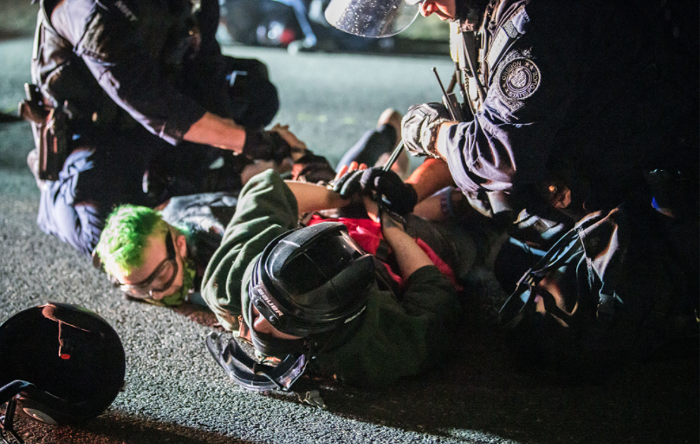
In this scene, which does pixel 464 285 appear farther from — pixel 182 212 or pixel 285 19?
pixel 285 19

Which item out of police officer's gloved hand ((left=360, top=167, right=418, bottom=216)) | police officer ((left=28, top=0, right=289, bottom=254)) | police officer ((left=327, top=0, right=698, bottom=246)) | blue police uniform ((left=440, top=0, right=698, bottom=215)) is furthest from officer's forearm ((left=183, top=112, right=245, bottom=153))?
blue police uniform ((left=440, top=0, right=698, bottom=215))

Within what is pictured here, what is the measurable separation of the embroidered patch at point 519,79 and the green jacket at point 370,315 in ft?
2.25

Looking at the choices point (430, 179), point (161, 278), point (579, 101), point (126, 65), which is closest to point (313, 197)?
point (430, 179)

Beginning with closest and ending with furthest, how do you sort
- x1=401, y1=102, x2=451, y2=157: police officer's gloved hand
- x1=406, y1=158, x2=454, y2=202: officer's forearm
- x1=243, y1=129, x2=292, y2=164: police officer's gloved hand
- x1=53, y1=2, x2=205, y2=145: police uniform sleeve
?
x1=401, y1=102, x2=451, y2=157: police officer's gloved hand
x1=53, y1=2, x2=205, y2=145: police uniform sleeve
x1=406, y1=158, x2=454, y2=202: officer's forearm
x1=243, y1=129, x2=292, y2=164: police officer's gloved hand

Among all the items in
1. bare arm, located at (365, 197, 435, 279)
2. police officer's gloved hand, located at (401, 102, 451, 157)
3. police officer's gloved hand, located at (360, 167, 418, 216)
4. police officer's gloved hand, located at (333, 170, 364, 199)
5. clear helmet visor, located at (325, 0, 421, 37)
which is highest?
clear helmet visor, located at (325, 0, 421, 37)

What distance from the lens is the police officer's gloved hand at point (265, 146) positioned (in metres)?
2.67

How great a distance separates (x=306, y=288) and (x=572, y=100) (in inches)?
34.6

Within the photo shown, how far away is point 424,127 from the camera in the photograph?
200cm

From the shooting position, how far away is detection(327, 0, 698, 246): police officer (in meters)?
Result: 1.60

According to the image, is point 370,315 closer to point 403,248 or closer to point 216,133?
point 403,248

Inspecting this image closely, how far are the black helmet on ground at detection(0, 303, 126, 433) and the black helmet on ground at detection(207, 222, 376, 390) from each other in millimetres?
395

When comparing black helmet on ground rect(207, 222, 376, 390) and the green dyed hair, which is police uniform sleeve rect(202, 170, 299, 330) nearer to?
black helmet on ground rect(207, 222, 376, 390)

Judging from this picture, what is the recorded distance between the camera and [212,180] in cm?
284

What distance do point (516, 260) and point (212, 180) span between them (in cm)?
143
